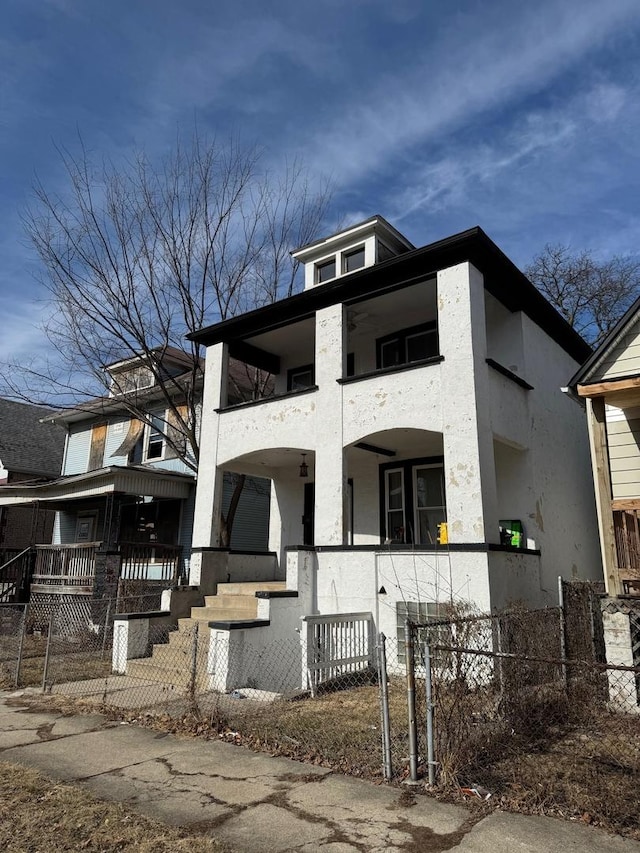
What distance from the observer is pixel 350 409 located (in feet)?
37.7

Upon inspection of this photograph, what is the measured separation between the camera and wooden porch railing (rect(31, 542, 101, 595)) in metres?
15.5

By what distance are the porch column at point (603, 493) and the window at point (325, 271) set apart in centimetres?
766

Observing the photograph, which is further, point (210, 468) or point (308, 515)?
point (308, 515)

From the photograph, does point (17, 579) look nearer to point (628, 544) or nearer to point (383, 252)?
point (383, 252)

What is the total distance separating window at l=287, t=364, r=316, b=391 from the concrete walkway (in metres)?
9.77

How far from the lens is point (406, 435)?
39.2 ft

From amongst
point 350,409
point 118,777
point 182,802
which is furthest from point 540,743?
point 350,409

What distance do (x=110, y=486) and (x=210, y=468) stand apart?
4190 mm

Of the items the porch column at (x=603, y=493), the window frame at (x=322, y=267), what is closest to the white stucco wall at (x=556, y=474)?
the porch column at (x=603, y=493)

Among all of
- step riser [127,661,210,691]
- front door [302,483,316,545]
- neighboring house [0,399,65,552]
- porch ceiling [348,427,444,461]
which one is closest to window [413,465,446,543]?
porch ceiling [348,427,444,461]

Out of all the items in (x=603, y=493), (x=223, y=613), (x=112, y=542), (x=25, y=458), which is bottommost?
(x=223, y=613)

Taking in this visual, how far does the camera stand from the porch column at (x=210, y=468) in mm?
12961

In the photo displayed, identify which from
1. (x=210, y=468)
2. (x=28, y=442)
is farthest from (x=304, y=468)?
(x=28, y=442)

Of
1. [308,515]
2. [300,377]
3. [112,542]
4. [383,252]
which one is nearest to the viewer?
[383,252]
